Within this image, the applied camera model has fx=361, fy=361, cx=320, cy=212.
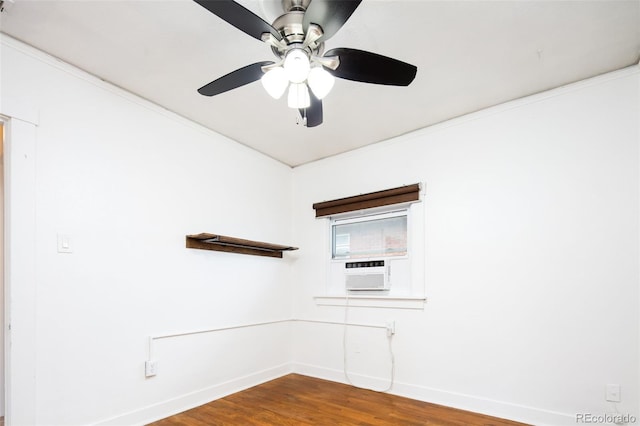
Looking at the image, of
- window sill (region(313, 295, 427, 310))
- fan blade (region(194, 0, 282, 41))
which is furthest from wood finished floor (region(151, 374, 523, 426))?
fan blade (region(194, 0, 282, 41))

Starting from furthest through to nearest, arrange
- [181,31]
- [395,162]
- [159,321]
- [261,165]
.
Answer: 1. [261,165]
2. [395,162]
3. [159,321]
4. [181,31]

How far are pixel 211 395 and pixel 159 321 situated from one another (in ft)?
2.86

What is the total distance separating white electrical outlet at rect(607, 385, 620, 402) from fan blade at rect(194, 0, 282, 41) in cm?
299

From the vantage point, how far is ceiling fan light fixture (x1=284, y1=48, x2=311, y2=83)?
5.43 feet

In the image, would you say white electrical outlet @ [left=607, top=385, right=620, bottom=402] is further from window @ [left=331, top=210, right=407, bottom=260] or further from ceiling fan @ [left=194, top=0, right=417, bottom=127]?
ceiling fan @ [left=194, top=0, right=417, bottom=127]

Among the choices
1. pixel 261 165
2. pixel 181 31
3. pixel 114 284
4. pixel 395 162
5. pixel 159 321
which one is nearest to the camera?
pixel 181 31

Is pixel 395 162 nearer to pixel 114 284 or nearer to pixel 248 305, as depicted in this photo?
pixel 248 305

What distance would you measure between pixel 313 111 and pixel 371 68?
1.73 ft

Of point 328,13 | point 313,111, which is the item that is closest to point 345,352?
point 313,111

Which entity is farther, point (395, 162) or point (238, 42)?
point (395, 162)

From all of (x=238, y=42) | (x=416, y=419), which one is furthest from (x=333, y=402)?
(x=238, y=42)

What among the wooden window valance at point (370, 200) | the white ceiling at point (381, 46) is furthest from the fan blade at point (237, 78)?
the wooden window valance at point (370, 200)

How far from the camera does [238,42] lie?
220 cm

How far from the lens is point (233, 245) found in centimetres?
355
